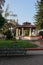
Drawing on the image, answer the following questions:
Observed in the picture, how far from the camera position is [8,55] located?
15.6 m

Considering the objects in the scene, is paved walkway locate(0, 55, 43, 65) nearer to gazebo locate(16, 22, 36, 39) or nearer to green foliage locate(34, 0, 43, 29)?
green foliage locate(34, 0, 43, 29)

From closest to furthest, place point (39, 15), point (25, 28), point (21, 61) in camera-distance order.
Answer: point (21, 61)
point (39, 15)
point (25, 28)

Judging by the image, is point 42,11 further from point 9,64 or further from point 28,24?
point 9,64

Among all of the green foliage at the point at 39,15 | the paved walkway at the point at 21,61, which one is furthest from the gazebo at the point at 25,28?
the paved walkway at the point at 21,61

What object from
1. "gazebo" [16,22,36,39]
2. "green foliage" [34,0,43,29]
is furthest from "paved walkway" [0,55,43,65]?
"gazebo" [16,22,36,39]

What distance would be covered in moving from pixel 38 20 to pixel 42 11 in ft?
6.17

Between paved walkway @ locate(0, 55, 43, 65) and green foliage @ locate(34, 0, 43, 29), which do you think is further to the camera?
green foliage @ locate(34, 0, 43, 29)

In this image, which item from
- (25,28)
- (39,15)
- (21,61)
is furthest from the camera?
(25,28)

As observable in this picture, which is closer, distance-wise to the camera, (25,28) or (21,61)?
(21,61)

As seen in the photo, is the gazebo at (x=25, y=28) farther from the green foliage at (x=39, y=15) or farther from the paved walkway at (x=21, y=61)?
the paved walkway at (x=21, y=61)

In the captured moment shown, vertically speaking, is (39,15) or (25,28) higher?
(39,15)

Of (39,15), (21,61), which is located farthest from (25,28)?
(21,61)

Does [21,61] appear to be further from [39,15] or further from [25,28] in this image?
[25,28]

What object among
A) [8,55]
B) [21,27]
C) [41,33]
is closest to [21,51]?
[8,55]
